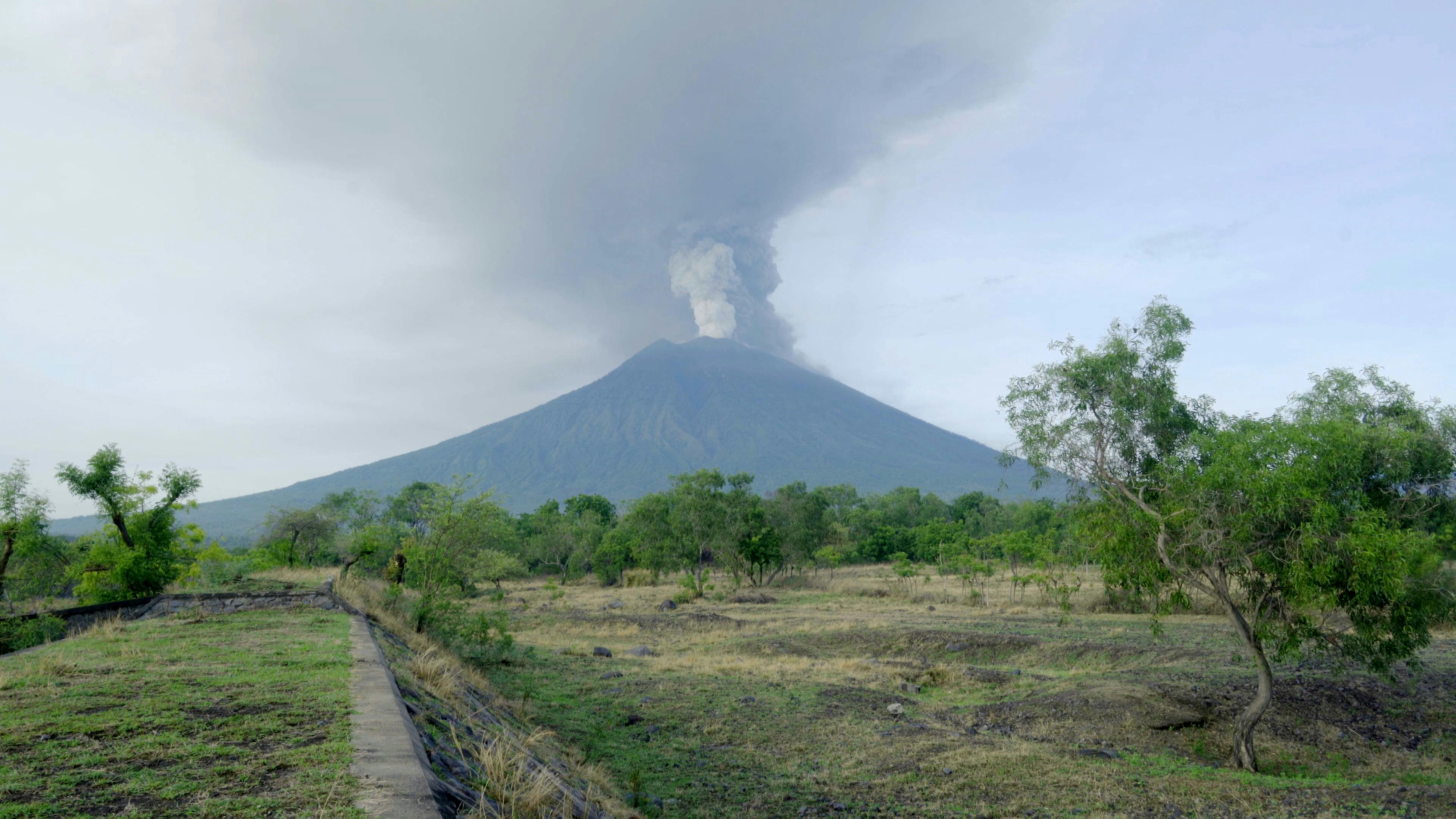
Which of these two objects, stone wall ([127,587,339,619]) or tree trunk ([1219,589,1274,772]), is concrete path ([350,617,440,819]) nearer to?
stone wall ([127,587,339,619])

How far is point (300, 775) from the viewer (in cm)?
457

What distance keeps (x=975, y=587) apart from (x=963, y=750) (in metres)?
39.6

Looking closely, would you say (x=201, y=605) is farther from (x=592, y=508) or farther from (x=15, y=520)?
(x=592, y=508)

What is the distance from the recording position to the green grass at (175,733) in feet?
13.4

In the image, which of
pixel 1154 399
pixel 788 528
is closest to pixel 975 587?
pixel 788 528

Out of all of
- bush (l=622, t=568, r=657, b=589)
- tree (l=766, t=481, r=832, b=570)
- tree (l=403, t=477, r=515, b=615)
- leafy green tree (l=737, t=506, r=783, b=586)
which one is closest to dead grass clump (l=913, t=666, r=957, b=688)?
tree (l=403, t=477, r=515, b=615)

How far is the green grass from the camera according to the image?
4.09m

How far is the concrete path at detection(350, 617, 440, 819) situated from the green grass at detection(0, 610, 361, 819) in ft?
0.39

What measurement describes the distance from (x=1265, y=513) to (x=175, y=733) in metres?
14.4

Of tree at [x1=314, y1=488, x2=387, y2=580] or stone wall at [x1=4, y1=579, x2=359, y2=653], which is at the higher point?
tree at [x1=314, y1=488, x2=387, y2=580]

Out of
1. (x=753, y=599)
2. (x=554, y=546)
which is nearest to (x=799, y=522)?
(x=753, y=599)

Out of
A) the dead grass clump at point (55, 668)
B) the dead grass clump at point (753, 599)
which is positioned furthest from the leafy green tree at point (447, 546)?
the dead grass clump at point (753, 599)

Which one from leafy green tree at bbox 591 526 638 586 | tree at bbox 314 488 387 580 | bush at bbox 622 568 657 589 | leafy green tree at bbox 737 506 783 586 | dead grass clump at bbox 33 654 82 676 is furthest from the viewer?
leafy green tree at bbox 591 526 638 586

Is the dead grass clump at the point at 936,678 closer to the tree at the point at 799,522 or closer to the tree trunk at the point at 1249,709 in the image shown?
the tree trunk at the point at 1249,709
